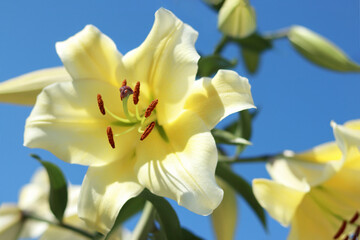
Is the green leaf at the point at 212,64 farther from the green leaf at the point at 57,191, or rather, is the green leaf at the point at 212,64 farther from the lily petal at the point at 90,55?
the green leaf at the point at 57,191

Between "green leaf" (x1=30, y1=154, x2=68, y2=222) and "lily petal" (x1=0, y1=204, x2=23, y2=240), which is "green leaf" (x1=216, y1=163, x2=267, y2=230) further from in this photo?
"lily petal" (x1=0, y1=204, x2=23, y2=240)

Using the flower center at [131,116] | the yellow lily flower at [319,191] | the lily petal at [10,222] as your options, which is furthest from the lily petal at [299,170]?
the lily petal at [10,222]

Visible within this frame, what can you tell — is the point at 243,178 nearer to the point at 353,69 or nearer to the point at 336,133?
the point at 336,133

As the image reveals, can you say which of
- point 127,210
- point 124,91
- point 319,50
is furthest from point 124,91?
point 319,50

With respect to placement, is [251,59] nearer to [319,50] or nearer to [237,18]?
[319,50]

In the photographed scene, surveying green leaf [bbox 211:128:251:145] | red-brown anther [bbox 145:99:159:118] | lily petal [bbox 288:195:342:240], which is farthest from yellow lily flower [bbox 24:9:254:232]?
lily petal [bbox 288:195:342:240]

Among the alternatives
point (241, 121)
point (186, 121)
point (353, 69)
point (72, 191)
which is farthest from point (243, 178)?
point (72, 191)
